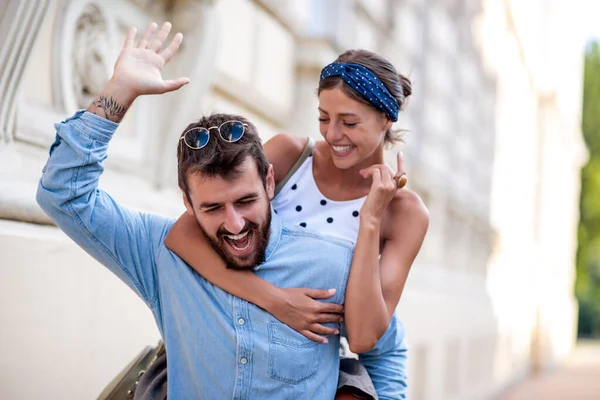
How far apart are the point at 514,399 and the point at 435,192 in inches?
235

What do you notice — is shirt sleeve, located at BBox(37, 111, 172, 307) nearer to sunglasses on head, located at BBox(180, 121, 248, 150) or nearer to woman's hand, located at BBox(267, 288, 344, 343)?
sunglasses on head, located at BBox(180, 121, 248, 150)

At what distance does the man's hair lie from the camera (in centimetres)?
231

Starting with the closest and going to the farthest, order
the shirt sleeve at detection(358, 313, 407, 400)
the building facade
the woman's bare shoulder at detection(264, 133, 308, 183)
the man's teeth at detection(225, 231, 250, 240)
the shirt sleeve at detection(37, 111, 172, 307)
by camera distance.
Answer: the shirt sleeve at detection(37, 111, 172, 307)
the man's teeth at detection(225, 231, 250, 240)
the shirt sleeve at detection(358, 313, 407, 400)
the woman's bare shoulder at detection(264, 133, 308, 183)
the building facade

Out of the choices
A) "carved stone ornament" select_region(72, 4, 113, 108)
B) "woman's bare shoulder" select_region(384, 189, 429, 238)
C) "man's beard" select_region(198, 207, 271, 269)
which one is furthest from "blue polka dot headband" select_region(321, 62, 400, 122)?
"carved stone ornament" select_region(72, 4, 113, 108)

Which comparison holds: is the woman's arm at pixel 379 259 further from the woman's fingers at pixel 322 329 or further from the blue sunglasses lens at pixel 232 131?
the blue sunglasses lens at pixel 232 131

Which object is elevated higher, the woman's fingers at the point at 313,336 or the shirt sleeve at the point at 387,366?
the woman's fingers at the point at 313,336

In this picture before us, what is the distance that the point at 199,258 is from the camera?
2457 millimetres

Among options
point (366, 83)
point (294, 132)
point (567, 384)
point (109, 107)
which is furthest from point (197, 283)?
point (567, 384)

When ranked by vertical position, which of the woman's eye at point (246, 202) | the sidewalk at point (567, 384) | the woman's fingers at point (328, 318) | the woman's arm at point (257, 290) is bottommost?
the sidewalk at point (567, 384)

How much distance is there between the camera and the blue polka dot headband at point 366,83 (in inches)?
107

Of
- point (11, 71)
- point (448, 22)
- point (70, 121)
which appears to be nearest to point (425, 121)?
point (448, 22)

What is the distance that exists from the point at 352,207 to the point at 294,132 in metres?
3.34

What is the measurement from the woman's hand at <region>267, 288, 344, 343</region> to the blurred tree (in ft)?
111

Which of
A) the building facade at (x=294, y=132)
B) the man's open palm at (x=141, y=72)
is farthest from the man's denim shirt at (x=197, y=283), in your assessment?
the building facade at (x=294, y=132)
